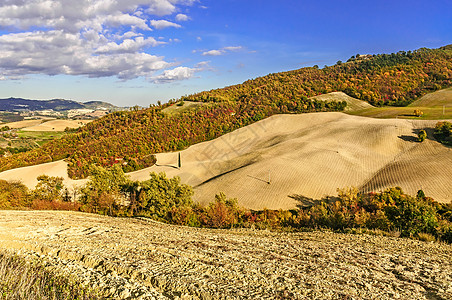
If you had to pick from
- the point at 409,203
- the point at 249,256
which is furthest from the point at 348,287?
the point at 409,203

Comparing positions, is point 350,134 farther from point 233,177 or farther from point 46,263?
point 46,263

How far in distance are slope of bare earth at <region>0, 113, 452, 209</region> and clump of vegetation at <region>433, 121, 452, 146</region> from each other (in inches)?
52.5

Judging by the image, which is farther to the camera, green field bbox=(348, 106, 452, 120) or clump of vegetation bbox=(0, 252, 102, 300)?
green field bbox=(348, 106, 452, 120)

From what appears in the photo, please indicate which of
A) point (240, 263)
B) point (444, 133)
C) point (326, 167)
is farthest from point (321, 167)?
point (240, 263)

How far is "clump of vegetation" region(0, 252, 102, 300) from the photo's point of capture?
17.0ft

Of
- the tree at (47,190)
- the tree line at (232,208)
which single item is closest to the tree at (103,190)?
the tree line at (232,208)

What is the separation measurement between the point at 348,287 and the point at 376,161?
3406 cm

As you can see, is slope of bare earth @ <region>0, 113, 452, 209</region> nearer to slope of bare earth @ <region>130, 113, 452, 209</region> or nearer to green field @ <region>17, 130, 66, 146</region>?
slope of bare earth @ <region>130, 113, 452, 209</region>

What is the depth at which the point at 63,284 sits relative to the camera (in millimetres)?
6176

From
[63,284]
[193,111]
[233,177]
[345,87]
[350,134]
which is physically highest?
[345,87]

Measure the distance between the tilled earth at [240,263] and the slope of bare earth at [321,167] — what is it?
16.9 meters

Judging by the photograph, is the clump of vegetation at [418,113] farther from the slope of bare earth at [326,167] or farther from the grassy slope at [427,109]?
the slope of bare earth at [326,167]

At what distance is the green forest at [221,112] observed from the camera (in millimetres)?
60156

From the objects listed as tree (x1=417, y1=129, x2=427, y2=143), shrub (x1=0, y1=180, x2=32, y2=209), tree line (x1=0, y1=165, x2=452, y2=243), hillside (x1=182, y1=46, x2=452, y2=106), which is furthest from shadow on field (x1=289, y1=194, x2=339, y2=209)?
hillside (x1=182, y1=46, x2=452, y2=106)
